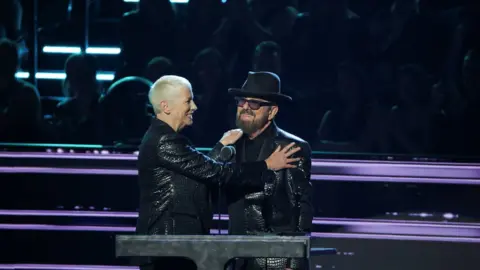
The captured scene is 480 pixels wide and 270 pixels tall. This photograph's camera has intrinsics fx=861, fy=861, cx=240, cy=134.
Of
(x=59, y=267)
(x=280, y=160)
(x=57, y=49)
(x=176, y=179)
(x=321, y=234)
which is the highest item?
(x=57, y=49)

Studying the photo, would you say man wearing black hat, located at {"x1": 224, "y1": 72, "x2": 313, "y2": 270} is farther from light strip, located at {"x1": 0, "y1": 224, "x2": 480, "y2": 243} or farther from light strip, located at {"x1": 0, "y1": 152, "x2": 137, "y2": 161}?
light strip, located at {"x1": 0, "y1": 152, "x2": 137, "y2": 161}

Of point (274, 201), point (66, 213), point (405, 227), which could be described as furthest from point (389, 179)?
point (66, 213)

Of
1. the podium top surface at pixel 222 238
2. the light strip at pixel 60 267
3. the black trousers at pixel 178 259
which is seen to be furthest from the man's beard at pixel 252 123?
the light strip at pixel 60 267

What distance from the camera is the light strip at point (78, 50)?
6242mm

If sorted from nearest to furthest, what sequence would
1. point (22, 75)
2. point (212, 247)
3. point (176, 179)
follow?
1. point (212, 247)
2. point (176, 179)
3. point (22, 75)

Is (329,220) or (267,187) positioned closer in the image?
(267,187)

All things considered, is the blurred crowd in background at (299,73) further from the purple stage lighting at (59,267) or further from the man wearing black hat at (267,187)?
the man wearing black hat at (267,187)

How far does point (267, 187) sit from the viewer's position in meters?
4.61

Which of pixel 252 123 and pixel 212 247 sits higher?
pixel 252 123

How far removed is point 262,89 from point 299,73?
4.31 feet

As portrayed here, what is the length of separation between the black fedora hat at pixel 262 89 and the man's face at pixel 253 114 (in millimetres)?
33

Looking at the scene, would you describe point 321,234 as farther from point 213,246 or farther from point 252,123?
point 213,246

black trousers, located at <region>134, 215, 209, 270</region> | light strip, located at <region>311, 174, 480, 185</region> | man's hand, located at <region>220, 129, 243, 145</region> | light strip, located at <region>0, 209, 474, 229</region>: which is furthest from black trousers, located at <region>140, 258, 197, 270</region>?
light strip, located at <region>311, 174, 480, 185</region>

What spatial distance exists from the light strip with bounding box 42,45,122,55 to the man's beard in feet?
6.09
